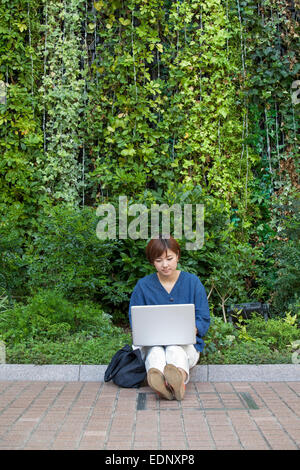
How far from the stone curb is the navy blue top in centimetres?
29

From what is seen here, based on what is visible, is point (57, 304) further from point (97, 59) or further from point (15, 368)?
point (97, 59)

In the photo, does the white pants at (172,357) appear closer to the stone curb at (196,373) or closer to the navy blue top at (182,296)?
the navy blue top at (182,296)

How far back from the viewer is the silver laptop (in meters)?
4.26

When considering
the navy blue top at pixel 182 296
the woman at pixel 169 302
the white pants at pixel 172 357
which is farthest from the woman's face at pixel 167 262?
the white pants at pixel 172 357

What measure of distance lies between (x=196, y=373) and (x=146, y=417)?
1.11 metres

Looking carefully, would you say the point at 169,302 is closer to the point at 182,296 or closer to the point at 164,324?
the point at 182,296

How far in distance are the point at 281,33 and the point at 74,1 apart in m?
2.92

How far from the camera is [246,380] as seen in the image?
15.4ft

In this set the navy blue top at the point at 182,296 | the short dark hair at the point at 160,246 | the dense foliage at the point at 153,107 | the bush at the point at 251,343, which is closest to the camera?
the short dark hair at the point at 160,246

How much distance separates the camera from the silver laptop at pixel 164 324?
4.26 metres

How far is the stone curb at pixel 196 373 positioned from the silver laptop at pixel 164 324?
0.53 metres

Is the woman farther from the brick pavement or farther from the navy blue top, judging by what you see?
the brick pavement
